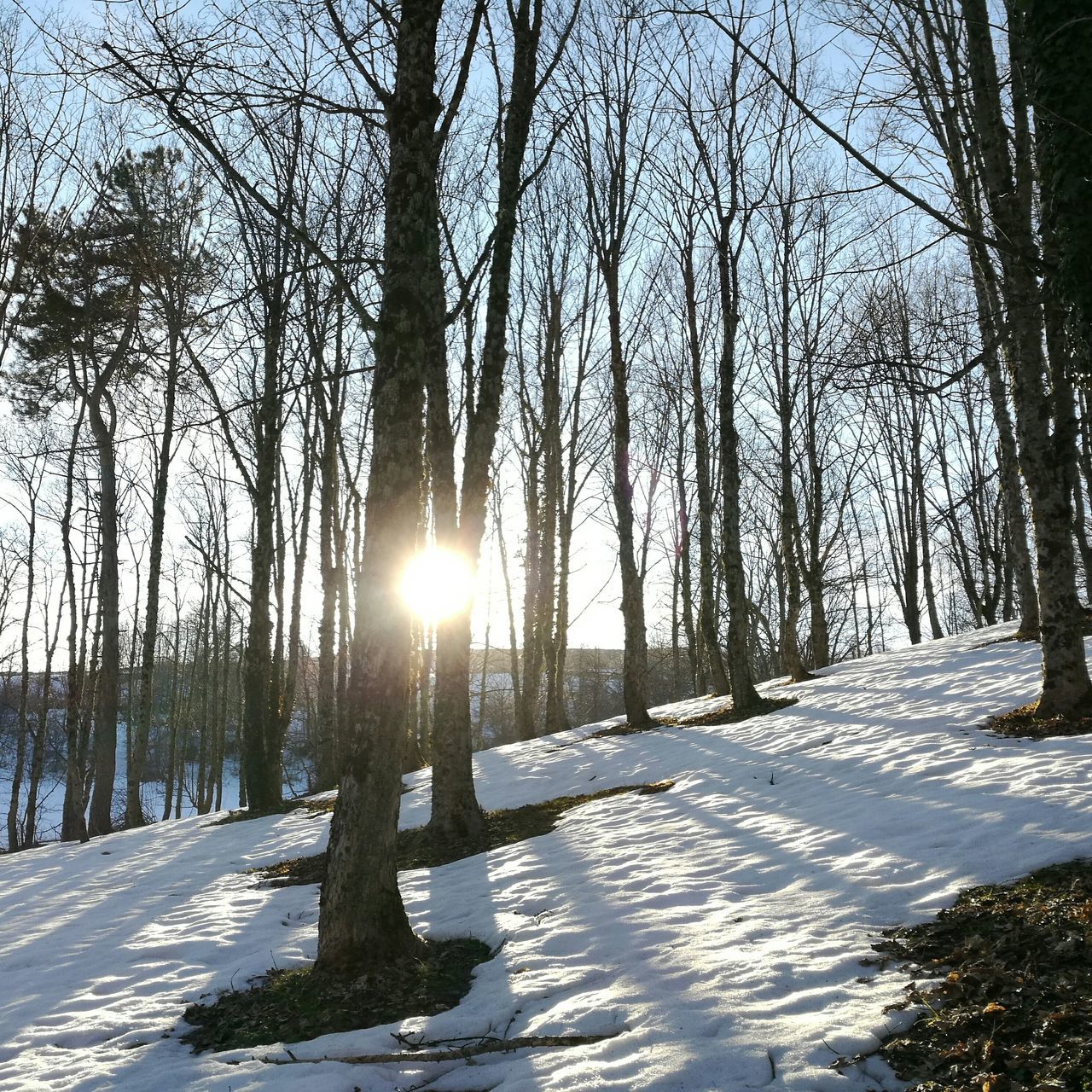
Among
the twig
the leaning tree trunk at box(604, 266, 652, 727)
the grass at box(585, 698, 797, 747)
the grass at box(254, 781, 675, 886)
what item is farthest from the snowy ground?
the leaning tree trunk at box(604, 266, 652, 727)

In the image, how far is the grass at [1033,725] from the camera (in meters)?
6.02

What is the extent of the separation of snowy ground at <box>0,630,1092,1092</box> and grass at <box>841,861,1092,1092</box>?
0.16m

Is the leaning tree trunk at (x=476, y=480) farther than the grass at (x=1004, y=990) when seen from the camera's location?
Yes

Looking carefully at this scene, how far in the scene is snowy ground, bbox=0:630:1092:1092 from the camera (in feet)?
9.91

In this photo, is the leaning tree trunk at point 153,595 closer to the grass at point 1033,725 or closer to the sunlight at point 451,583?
the sunlight at point 451,583

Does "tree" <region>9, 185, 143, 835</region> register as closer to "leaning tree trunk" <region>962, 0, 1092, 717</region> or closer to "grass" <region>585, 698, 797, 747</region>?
"grass" <region>585, 698, 797, 747</region>

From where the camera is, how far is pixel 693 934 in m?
4.05

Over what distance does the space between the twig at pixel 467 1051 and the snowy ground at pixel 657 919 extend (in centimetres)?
5

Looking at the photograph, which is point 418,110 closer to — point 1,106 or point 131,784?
point 1,106

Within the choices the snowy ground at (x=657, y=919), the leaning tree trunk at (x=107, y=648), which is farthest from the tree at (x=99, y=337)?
the snowy ground at (x=657, y=919)

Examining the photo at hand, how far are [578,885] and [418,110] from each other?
17.6 feet

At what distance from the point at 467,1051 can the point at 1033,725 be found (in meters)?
5.64

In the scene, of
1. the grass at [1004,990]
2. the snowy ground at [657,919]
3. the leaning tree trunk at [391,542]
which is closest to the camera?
the grass at [1004,990]

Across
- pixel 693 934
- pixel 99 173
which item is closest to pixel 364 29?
pixel 693 934
